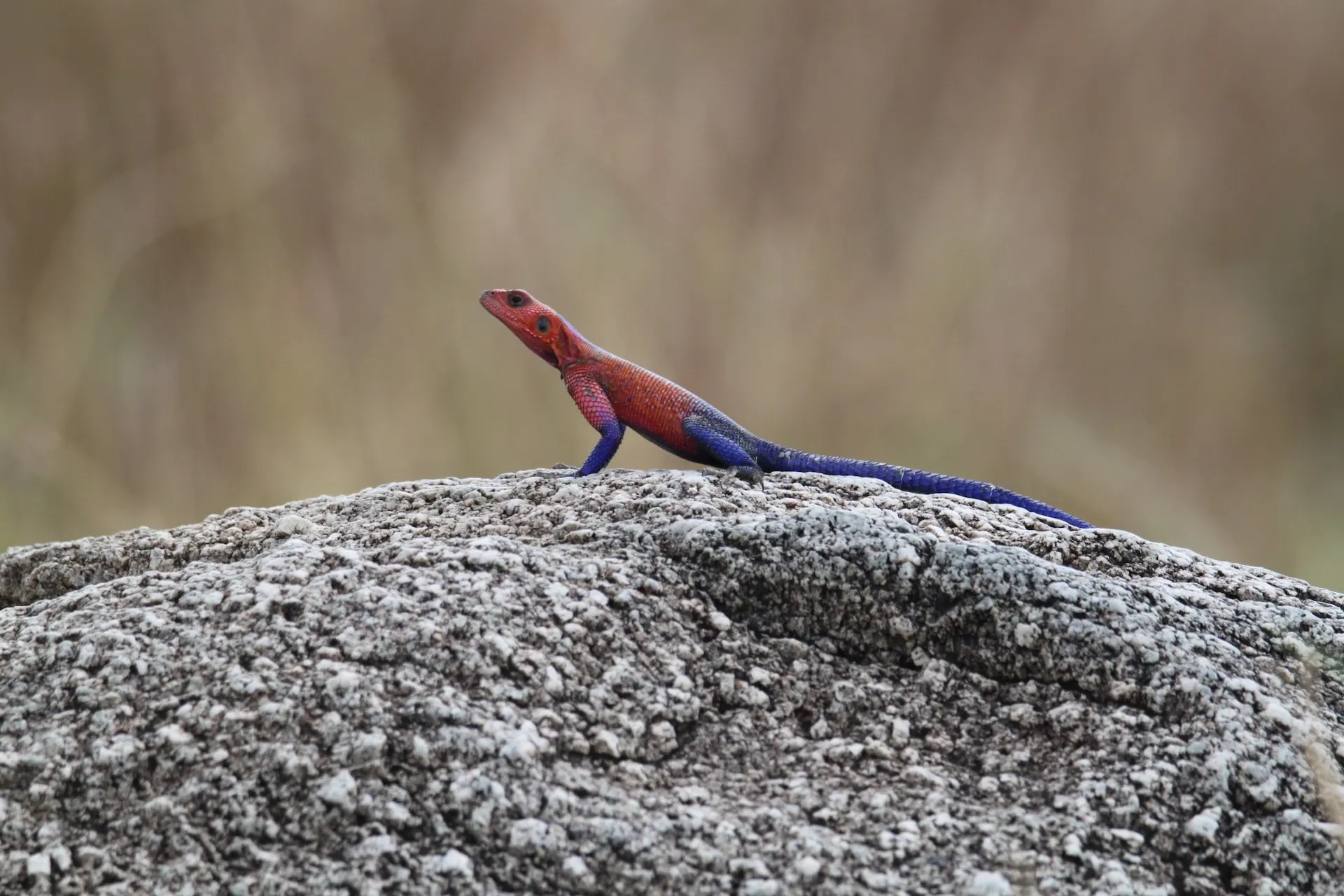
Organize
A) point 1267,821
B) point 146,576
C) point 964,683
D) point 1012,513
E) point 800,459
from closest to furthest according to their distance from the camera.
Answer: point 1267,821, point 964,683, point 146,576, point 1012,513, point 800,459

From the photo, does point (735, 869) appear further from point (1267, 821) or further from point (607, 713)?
point (1267, 821)

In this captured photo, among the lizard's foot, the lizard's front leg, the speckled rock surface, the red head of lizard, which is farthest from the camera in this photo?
the red head of lizard

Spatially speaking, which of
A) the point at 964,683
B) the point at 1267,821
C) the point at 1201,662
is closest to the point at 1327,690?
the point at 1201,662

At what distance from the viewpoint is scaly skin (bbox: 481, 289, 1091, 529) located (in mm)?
3236

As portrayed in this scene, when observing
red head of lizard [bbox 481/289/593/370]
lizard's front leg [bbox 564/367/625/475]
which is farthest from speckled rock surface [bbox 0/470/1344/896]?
red head of lizard [bbox 481/289/593/370]

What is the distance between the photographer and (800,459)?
3.45 meters

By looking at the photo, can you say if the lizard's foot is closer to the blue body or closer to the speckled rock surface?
the blue body

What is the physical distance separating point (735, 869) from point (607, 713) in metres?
0.41

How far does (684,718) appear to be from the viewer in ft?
7.14

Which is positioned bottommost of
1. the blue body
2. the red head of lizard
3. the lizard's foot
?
the lizard's foot

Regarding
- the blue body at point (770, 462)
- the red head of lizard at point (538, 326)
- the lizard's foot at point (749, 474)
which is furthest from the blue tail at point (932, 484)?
the red head of lizard at point (538, 326)

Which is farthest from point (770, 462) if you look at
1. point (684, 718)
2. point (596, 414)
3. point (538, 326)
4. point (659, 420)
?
point (684, 718)

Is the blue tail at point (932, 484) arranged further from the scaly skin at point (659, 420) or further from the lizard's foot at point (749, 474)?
the lizard's foot at point (749, 474)

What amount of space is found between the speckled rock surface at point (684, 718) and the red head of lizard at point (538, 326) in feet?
4.23
